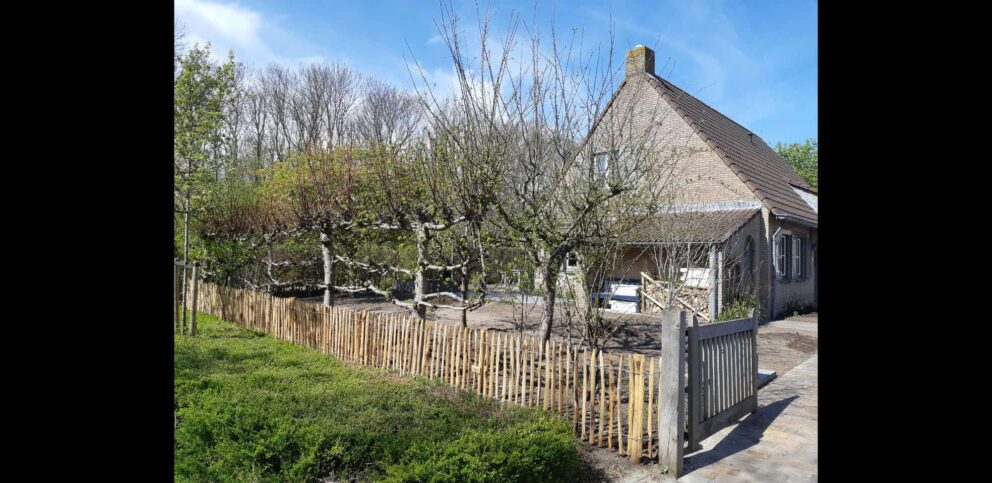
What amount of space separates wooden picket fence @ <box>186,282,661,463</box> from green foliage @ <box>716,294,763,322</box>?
645 cm

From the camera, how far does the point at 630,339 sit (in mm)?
11180

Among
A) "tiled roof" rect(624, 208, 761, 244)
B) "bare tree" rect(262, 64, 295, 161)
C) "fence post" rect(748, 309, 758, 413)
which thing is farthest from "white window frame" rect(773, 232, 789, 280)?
"bare tree" rect(262, 64, 295, 161)

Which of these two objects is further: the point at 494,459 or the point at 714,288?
the point at 714,288

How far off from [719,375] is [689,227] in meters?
6.69

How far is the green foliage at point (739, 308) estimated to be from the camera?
44.2 ft

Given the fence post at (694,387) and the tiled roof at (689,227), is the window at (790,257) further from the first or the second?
Answer: the fence post at (694,387)

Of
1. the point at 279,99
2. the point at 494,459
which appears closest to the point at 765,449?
the point at 494,459

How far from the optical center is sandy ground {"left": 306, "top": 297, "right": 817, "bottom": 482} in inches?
183

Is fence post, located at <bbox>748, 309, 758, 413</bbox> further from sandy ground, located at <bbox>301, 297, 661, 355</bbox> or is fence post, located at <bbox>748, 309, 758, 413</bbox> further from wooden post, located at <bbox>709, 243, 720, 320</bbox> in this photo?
wooden post, located at <bbox>709, 243, 720, 320</bbox>

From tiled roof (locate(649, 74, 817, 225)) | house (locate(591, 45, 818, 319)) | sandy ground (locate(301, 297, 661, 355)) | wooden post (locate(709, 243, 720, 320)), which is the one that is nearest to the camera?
sandy ground (locate(301, 297, 661, 355))

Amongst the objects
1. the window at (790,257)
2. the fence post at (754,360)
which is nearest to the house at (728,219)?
the window at (790,257)

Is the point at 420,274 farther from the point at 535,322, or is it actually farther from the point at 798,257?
the point at 798,257
